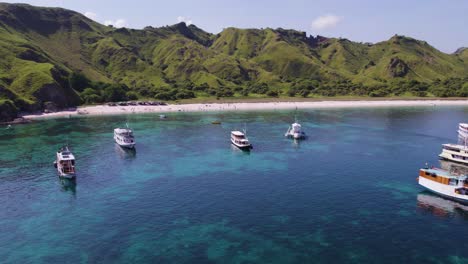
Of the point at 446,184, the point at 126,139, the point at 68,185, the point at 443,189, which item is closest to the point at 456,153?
the point at 443,189

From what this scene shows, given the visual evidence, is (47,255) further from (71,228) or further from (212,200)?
(212,200)

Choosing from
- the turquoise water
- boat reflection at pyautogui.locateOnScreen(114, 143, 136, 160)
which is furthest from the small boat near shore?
the turquoise water

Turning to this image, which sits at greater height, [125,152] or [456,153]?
[456,153]

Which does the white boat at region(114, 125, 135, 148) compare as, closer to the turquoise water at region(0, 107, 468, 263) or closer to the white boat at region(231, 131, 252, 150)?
the turquoise water at region(0, 107, 468, 263)

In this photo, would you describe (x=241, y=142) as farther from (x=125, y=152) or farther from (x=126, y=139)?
(x=126, y=139)

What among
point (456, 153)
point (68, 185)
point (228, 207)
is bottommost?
point (228, 207)
